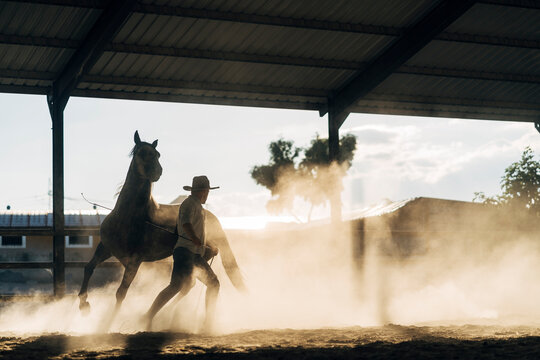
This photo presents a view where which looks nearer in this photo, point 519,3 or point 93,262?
point 93,262

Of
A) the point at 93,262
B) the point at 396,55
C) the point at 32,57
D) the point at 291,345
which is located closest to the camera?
the point at 291,345

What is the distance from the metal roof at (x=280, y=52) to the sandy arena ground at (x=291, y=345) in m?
4.86

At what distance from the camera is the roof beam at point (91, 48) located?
29.9 feet

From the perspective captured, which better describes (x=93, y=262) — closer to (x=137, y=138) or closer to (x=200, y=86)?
(x=137, y=138)

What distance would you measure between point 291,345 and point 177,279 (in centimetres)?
179

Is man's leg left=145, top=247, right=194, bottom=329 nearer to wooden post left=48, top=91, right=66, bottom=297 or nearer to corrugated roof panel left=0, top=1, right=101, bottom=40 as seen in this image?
wooden post left=48, top=91, right=66, bottom=297

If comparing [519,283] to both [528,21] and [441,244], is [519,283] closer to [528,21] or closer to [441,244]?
[441,244]

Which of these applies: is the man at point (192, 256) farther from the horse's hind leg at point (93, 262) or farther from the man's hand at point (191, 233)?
the horse's hind leg at point (93, 262)

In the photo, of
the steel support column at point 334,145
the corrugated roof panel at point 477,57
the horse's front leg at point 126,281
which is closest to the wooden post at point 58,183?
the horse's front leg at point 126,281

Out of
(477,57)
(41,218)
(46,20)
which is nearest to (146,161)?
(46,20)

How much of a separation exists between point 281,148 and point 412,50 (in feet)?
96.3

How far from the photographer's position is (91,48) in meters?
9.78

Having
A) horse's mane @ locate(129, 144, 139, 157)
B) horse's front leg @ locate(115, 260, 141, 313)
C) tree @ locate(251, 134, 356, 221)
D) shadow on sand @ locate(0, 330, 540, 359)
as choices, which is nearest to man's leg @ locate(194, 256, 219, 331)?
shadow on sand @ locate(0, 330, 540, 359)

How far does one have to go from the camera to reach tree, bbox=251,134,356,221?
130ft
